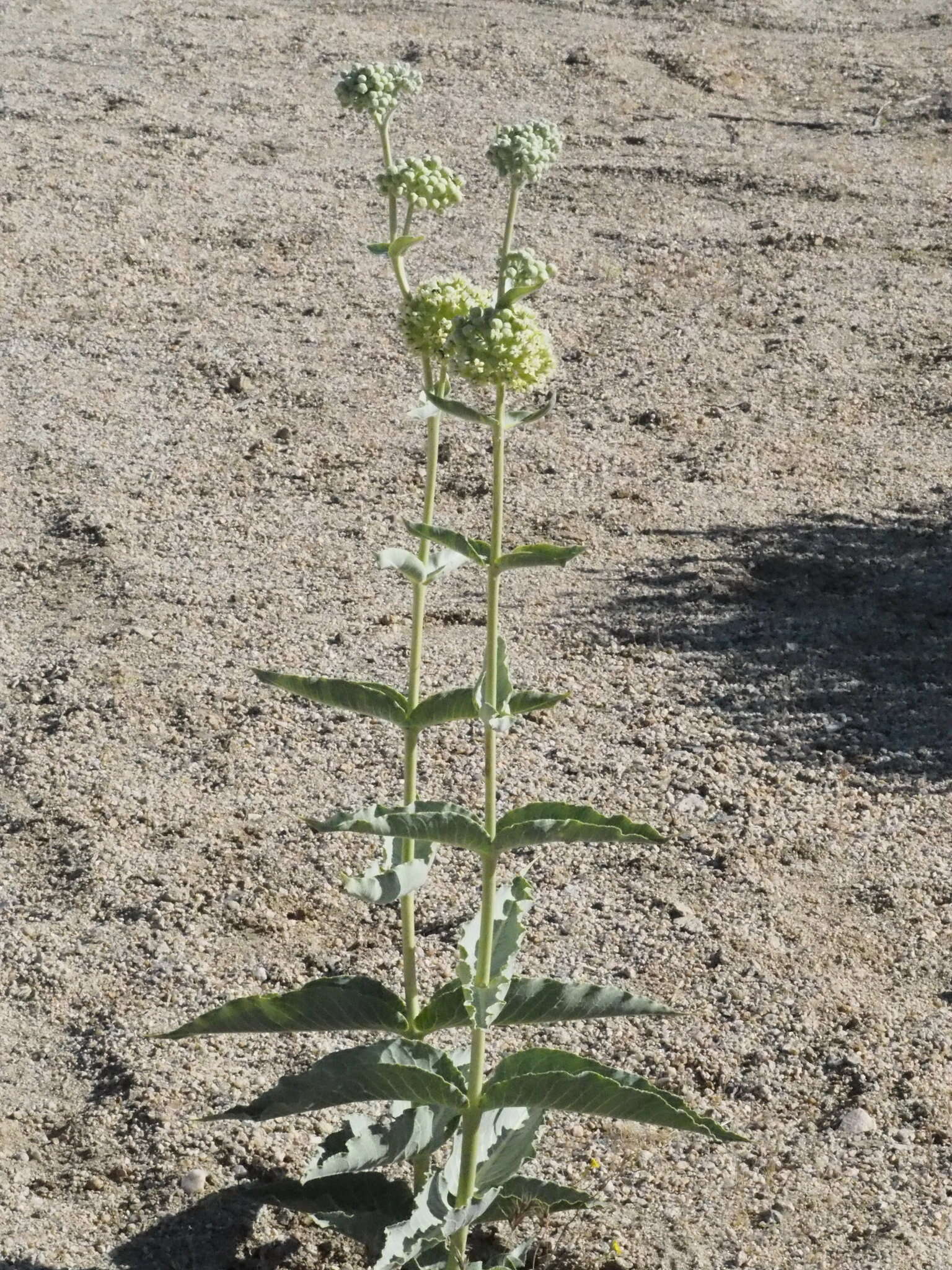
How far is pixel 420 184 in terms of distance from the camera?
232 centimetres

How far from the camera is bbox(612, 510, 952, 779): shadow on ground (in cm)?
468

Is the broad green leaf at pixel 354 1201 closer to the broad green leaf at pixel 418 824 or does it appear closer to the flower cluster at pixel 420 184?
the broad green leaf at pixel 418 824

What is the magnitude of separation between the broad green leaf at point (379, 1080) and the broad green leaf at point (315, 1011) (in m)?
0.08

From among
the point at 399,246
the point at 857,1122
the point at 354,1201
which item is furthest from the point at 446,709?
the point at 857,1122

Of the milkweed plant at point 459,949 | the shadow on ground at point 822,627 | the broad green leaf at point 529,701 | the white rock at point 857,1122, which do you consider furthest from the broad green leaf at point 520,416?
the shadow on ground at point 822,627

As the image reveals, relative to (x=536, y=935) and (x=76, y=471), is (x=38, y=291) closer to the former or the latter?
(x=76, y=471)

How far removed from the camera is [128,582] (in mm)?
5348

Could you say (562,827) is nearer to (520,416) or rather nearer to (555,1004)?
(555,1004)

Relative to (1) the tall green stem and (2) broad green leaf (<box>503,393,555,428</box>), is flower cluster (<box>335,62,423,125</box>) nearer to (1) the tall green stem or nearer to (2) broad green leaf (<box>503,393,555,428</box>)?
(1) the tall green stem

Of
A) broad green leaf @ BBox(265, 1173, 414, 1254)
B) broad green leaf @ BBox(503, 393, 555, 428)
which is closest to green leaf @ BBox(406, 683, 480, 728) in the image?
broad green leaf @ BBox(503, 393, 555, 428)

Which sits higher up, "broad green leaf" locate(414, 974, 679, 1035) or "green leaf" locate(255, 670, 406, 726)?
"green leaf" locate(255, 670, 406, 726)

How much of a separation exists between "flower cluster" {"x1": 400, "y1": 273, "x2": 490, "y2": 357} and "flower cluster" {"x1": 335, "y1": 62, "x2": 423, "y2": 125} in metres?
0.35

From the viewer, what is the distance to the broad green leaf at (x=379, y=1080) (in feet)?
7.63

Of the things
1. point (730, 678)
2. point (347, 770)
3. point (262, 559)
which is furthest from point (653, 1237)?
point (262, 559)
